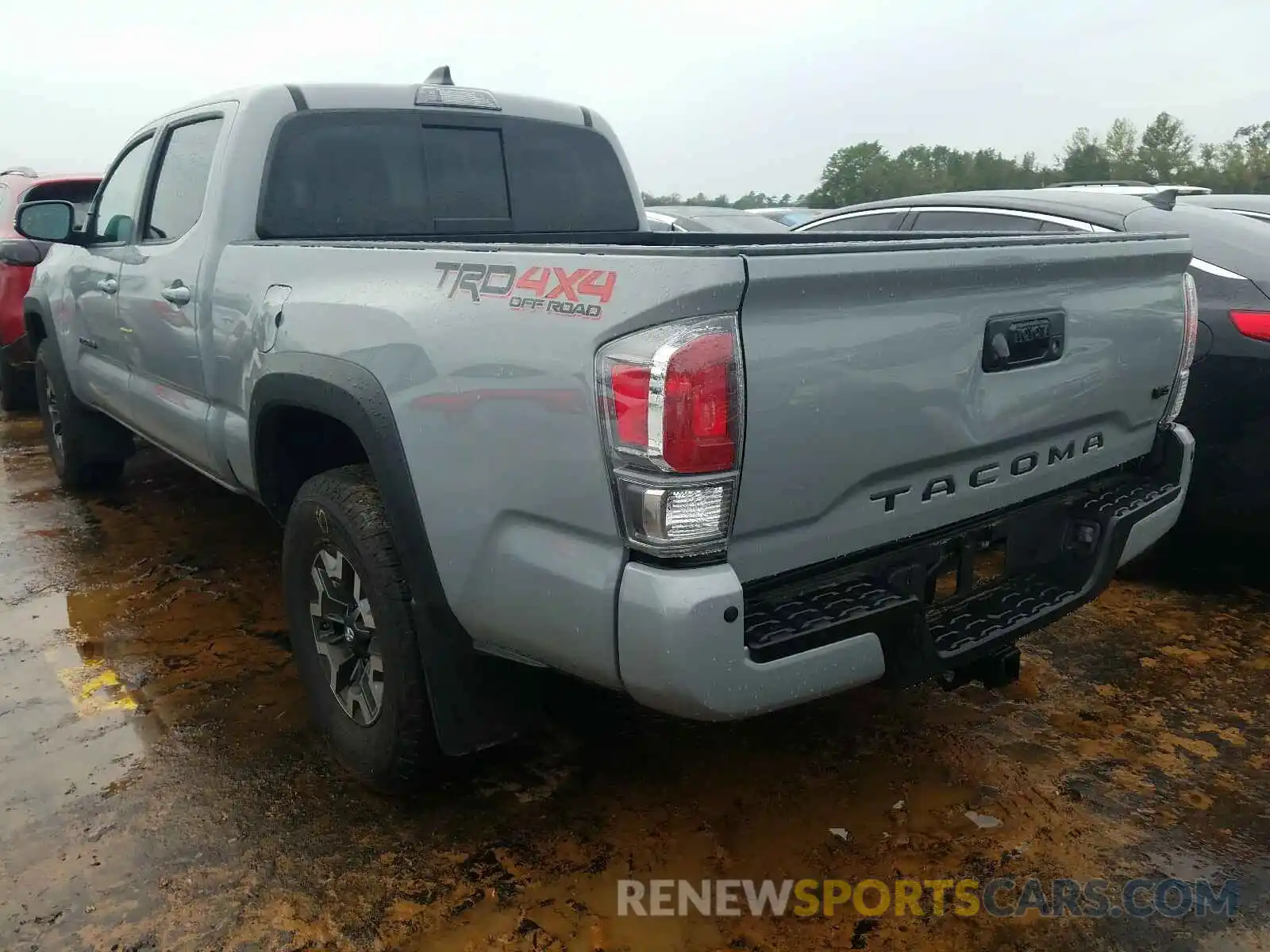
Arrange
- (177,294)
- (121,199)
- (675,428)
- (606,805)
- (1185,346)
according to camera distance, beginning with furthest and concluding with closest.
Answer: (121,199) < (177,294) < (1185,346) < (606,805) < (675,428)

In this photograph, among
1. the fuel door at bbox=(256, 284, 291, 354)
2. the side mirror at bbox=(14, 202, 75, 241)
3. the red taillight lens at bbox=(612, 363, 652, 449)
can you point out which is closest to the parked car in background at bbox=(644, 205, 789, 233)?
the side mirror at bbox=(14, 202, 75, 241)

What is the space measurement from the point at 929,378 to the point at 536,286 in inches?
33.2

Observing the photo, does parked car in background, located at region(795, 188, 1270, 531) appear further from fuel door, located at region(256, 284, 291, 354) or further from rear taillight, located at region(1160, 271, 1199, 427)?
fuel door, located at region(256, 284, 291, 354)

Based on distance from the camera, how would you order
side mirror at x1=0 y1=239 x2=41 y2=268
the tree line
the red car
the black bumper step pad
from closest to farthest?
the black bumper step pad → side mirror at x1=0 y1=239 x2=41 y2=268 → the red car → the tree line

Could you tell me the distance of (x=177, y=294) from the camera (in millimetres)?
3516

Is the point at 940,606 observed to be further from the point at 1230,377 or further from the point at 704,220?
the point at 704,220

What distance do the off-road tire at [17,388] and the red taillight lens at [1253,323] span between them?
8.01m

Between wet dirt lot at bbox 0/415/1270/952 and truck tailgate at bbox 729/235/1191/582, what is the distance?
83cm

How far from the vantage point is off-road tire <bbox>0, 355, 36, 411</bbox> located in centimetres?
794

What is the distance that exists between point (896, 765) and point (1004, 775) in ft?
0.94

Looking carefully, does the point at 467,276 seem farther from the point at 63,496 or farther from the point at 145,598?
the point at 63,496

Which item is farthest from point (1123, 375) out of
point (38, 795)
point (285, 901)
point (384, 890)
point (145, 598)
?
point (145, 598)

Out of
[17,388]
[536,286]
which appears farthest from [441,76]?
[17,388]

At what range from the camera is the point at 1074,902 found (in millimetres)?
2301
